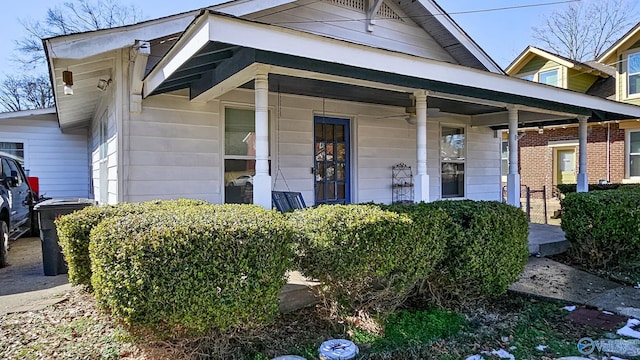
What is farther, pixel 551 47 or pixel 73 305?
pixel 551 47

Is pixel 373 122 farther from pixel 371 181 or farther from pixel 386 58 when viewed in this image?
pixel 386 58

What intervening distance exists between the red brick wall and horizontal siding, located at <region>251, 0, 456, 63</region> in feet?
32.5

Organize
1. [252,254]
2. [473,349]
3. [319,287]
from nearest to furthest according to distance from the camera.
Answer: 1. [252,254]
2. [473,349]
3. [319,287]

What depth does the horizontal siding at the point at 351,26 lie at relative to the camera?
672 centimetres

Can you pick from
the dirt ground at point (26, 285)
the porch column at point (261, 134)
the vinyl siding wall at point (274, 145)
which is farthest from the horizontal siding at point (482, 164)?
the dirt ground at point (26, 285)

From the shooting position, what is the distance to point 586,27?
74.0 ft

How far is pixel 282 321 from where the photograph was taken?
3674 millimetres

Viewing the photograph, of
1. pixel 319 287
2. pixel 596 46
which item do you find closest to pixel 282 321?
pixel 319 287

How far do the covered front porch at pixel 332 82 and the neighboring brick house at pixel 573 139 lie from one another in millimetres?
6449

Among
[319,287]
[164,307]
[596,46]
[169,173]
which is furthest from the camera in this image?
[596,46]

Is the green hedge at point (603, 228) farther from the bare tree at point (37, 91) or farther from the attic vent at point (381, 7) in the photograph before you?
the bare tree at point (37, 91)

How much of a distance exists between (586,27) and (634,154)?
476 inches

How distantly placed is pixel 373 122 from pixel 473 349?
520 centimetres

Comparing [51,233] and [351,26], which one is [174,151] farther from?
[351,26]
